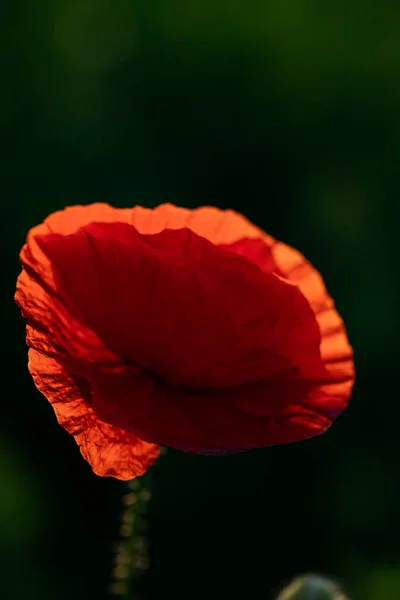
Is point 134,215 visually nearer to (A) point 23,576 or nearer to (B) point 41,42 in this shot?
(A) point 23,576

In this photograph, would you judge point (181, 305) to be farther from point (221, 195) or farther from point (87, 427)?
point (221, 195)

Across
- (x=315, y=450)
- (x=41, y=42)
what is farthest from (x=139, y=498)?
(x=41, y=42)

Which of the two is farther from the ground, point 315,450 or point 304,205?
point 304,205

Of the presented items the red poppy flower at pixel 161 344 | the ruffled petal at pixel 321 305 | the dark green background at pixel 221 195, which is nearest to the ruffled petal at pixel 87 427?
the red poppy flower at pixel 161 344

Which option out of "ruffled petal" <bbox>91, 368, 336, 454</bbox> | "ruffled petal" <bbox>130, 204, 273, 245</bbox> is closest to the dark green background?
"ruffled petal" <bbox>130, 204, 273, 245</bbox>

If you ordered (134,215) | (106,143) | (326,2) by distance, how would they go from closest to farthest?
1. (134,215)
2. (106,143)
3. (326,2)

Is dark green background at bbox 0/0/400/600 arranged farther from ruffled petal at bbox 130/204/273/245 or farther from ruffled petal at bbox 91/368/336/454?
ruffled petal at bbox 91/368/336/454

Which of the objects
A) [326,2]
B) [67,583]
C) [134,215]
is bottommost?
[67,583]
